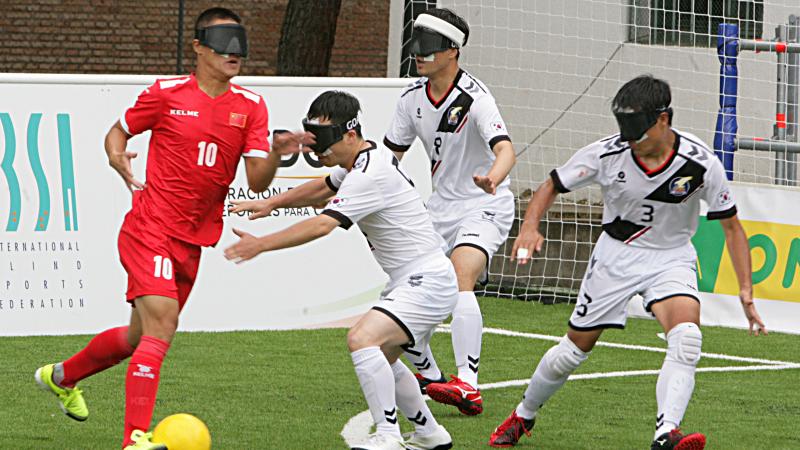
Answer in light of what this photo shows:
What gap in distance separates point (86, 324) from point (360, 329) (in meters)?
4.85

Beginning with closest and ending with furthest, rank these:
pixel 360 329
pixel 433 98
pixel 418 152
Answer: pixel 360 329, pixel 433 98, pixel 418 152

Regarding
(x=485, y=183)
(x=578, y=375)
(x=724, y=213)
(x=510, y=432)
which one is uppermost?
(x=485, y=183)

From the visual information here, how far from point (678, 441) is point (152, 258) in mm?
2527

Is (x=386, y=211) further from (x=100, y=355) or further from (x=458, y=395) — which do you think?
(x=100, y=355)

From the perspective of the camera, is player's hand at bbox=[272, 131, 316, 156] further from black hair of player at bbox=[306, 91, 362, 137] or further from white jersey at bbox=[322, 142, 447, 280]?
white jersey at bbox=[322, 142, 447, 280]

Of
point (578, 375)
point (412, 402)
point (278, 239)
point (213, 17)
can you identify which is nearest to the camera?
point (278, 239)

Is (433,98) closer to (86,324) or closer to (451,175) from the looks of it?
(451,175)

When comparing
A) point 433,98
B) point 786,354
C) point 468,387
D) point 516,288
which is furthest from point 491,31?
point 468,387

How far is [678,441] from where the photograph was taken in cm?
625

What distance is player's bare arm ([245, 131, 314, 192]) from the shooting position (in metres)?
6.41

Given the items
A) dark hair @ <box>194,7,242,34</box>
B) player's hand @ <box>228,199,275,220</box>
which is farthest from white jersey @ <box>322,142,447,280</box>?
dark hair @ <box>194,7,242,34</box>

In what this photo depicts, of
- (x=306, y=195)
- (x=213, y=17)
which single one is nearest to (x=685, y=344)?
(x=306, y=195)

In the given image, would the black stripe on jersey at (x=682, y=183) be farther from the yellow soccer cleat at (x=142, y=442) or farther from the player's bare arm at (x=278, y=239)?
the yellow soccer cleat at (x=142, y=442)

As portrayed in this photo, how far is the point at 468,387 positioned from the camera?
7.86 meters
